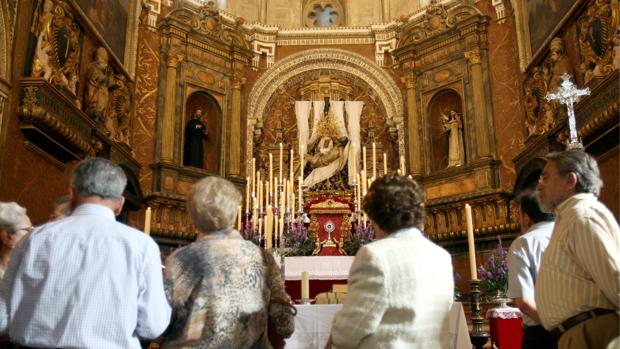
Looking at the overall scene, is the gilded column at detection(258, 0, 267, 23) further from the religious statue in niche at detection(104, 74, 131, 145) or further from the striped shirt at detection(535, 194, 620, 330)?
the striped shirt at detection(535, 194, 620, 330)

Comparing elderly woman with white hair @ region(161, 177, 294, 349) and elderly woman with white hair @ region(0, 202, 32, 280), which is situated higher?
elderly woman with white hair @ region(0, 202, 32, 280)

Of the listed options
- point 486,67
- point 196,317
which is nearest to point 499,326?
point 196,317

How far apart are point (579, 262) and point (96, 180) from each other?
5.72 ft

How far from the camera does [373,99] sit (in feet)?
37.3

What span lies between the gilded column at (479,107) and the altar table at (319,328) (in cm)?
671

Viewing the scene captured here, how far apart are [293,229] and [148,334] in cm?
397

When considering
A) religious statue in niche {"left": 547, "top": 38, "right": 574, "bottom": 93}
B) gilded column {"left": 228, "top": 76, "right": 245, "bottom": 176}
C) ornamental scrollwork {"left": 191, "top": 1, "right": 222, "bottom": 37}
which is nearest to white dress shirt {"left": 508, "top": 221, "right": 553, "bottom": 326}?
religious statue in niche {"left": 547, "top": 38, "right": 574, "bottom": 93}

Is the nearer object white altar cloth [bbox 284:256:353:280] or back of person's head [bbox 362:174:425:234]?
back of person's head [bbox 362:174:425:234]

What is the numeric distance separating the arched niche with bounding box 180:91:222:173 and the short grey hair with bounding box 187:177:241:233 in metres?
8.37

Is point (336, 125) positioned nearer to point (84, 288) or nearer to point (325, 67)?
point (325, 67)

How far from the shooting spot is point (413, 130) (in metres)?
10.4

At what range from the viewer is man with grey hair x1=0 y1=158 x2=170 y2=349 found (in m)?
1.62

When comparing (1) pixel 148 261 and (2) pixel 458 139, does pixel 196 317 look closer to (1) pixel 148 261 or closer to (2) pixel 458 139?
(1) pixel 148 261

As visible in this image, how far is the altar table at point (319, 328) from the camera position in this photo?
9.41ft
